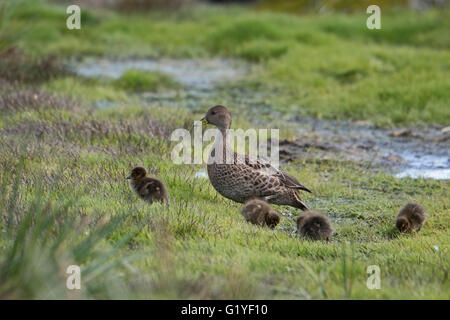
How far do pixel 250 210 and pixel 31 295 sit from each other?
244cm

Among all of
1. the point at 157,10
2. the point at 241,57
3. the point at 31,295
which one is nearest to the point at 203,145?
the point at 31,295

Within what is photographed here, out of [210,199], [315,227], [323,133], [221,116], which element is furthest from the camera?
[323,133]

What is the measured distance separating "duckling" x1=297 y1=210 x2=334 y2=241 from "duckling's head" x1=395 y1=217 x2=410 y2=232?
65cm

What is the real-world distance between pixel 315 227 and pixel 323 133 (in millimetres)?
4444

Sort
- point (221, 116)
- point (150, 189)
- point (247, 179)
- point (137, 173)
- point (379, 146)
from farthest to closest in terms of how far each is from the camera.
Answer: point (379, 146) → point (221, 116) → point (247, 179) → point (137, 173) → point (150, 189)

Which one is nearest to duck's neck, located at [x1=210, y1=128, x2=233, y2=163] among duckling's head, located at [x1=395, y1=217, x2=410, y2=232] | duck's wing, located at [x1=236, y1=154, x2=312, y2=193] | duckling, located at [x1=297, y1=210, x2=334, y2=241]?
duck's wing, located at [x1=236, y1=154, x2=312, y2=193]

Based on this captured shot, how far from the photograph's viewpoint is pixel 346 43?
589 inches

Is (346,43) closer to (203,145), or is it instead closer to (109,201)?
(203,145)

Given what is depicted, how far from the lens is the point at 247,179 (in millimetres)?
5922

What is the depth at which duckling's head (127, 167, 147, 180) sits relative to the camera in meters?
5.78

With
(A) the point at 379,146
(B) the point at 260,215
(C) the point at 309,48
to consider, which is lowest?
(B) the point at 260,215

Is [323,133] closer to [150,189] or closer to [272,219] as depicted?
[272,219]

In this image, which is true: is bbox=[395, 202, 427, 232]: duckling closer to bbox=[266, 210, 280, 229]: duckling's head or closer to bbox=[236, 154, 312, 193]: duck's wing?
bbox=[236, 154, 312, 193]: duck's wing

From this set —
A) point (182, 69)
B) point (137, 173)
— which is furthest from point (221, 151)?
point (182, 69)
